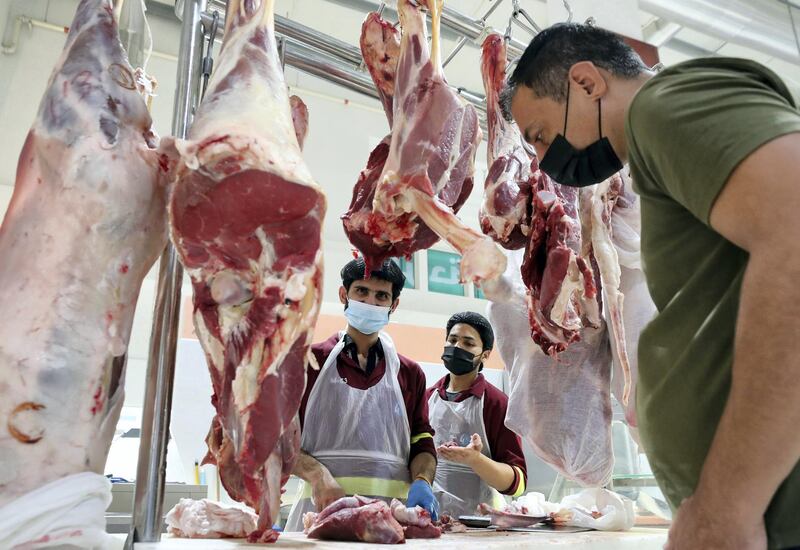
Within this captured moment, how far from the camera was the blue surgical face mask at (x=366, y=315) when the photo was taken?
2.97m

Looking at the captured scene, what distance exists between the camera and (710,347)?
1.07 metres

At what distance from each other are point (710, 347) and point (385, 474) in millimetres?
2047

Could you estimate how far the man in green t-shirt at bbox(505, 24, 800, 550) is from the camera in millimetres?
880

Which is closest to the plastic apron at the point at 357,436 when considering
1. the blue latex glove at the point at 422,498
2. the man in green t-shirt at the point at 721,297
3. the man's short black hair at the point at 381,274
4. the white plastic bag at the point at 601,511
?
the man's short black hair at the point at 381,274

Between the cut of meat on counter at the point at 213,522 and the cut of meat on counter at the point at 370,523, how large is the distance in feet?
0.57

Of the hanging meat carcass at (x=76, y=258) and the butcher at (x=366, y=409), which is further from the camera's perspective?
the butcher at (x=366, y=409)

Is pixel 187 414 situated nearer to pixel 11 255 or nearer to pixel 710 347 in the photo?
pixel 11 255

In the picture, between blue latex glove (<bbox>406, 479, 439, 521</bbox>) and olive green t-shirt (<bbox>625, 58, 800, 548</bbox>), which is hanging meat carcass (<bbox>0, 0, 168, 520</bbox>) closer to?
olive green t-shirt (<bbox>625, 58, 800, 548</bbox>)

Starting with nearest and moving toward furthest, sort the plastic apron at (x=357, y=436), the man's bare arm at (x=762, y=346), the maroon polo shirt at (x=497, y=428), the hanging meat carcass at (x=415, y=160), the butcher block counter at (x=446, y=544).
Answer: the man's bare arm at (x=762, y=346) → the butcher block counter at (x=446, y=544) → the hanging meat carcass at (x=415, y=160) → the plastic apron at (x=357, y=436) → the maroon polo shirt at (x=497, y=428)

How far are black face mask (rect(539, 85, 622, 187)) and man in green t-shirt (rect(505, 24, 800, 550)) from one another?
396 millimetres

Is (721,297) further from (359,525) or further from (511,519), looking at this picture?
(511,519)

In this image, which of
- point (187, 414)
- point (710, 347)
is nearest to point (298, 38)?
point (710, 347)

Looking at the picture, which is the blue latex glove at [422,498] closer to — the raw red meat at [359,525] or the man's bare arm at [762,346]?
the raw red meat at [359,525]

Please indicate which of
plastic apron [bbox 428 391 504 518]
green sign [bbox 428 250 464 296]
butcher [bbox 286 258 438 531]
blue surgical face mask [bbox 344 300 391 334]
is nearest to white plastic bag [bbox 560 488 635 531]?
butcher [bbox 286 258 438 531]
